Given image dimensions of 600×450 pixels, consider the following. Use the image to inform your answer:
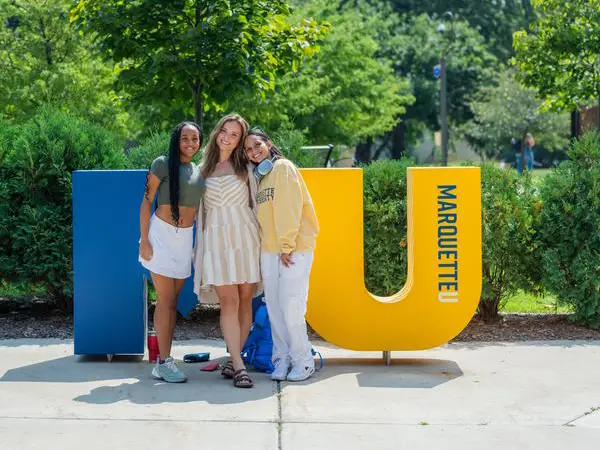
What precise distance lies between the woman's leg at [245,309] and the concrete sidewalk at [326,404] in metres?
0.32

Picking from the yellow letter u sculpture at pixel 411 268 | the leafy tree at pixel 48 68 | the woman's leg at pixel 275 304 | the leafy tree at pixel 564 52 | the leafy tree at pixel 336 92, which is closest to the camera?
the woman's leg at pixel 275 304

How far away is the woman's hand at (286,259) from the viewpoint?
6.57 metres

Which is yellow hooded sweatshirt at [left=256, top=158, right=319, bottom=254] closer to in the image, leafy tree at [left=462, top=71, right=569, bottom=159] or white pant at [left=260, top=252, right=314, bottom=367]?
white pant at [left=260, top=252, right=314, bottom=367]

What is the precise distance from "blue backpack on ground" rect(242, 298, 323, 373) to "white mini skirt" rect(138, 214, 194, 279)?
2.59ft

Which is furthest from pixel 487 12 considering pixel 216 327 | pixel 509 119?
pixel 216 327

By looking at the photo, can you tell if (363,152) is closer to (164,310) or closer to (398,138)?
(398,138)

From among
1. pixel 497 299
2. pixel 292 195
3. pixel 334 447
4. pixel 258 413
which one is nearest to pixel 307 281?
pixel 292 195

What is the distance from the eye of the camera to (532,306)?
10.7 meters

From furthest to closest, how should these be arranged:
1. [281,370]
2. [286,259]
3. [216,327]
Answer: [216,327] < [281,370] < [286,259]

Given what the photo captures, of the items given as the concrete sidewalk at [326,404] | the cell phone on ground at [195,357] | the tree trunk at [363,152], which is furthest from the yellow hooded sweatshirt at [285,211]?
the tree trunk at [363,152]

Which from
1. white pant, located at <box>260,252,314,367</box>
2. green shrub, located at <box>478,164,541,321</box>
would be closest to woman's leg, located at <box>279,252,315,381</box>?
white pant, located at <box>260,252,314,367</box>

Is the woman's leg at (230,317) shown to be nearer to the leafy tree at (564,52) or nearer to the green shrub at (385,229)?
the green shrub at (385,229)

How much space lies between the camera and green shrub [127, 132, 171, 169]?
340 inches

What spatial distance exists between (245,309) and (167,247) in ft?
2.20
